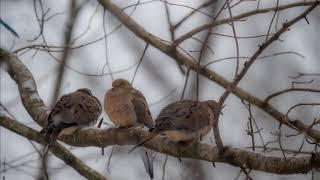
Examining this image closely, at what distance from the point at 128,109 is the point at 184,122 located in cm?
93

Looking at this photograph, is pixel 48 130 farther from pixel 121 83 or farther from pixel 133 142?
pixel 121 83

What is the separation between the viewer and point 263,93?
10602 millimetres

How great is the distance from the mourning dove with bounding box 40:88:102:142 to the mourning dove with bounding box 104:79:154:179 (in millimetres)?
165

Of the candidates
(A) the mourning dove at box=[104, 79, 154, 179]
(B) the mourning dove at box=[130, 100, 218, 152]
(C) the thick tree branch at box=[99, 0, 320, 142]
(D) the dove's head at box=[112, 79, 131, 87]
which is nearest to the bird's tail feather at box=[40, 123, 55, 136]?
(A) the mourning dove at box=[104, 79, 154, 179]

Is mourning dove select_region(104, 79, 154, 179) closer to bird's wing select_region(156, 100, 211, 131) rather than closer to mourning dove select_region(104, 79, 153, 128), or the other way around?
mourning dove select_region(104, 79, 153, 128)

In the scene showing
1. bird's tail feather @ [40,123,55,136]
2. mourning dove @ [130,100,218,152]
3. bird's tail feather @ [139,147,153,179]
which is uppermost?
mourning dove @ [130,100,218,152]

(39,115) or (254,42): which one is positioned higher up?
(254,42)

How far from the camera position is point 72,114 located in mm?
5035

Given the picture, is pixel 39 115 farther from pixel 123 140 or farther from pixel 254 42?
pixel 254 42

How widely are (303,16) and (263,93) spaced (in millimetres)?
7545

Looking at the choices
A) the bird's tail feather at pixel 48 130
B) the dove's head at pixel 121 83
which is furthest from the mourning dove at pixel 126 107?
the bird's tail feather at pixel 48 130

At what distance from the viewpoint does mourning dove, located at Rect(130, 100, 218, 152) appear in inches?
159

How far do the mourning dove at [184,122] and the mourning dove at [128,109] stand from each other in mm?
502

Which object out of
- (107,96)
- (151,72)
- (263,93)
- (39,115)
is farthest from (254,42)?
(39,115)
